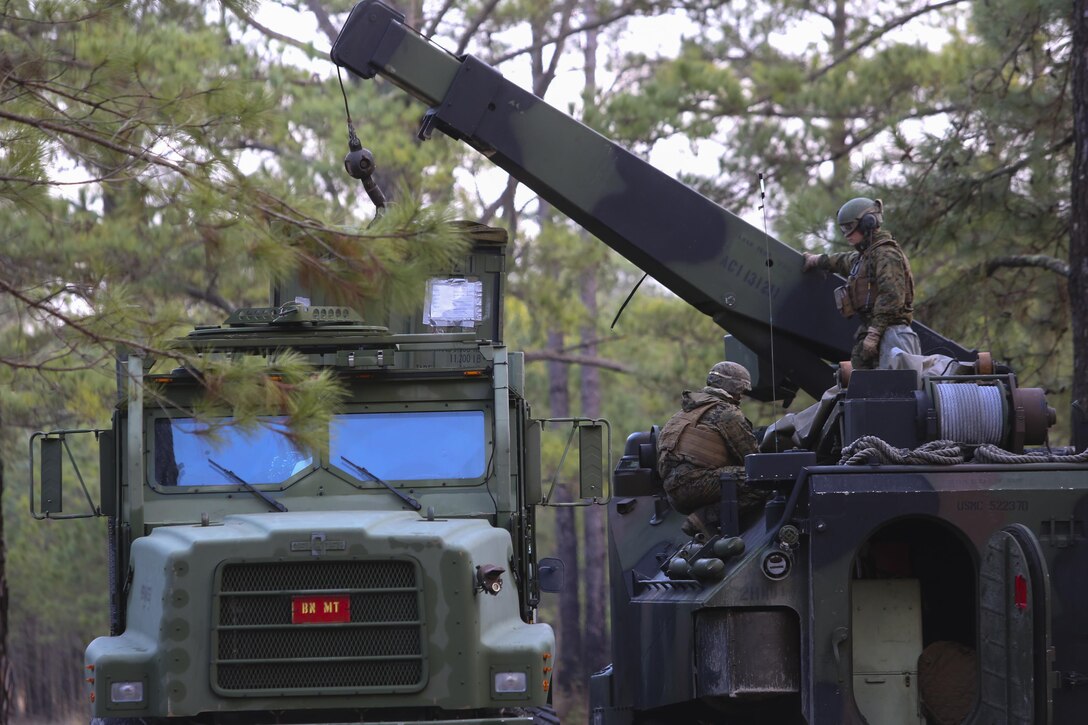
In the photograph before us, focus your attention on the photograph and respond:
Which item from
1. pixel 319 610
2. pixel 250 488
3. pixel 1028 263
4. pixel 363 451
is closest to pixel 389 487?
pixel 363 451

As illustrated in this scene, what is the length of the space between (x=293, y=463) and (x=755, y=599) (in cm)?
257

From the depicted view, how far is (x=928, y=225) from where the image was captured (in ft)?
41.8

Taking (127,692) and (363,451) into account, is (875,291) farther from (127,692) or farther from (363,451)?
(127,692)

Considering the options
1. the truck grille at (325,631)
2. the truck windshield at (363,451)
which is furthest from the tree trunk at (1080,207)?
the truck grille at (325,631)

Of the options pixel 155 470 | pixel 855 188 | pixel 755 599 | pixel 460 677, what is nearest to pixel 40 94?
pixel 155 470

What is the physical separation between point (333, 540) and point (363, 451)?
1.34 metres

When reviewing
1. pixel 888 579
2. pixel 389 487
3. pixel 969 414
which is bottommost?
pixel 888 579

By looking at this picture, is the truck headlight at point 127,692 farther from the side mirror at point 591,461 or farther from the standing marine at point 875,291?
the standing marine at point 875,291

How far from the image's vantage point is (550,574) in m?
8.23

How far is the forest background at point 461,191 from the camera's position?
21.8ft

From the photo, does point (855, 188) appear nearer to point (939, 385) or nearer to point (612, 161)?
point (612, 161)

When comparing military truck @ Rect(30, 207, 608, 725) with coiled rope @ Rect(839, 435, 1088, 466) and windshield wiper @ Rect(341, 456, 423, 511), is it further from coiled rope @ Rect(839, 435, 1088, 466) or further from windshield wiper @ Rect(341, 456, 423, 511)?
coiled rope @ Rect(839, 435, 1088, 466)

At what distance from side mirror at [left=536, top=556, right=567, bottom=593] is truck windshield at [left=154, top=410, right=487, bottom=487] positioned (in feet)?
2.04

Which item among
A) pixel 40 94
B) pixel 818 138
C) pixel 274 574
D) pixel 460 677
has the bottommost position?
pixel 460 677
